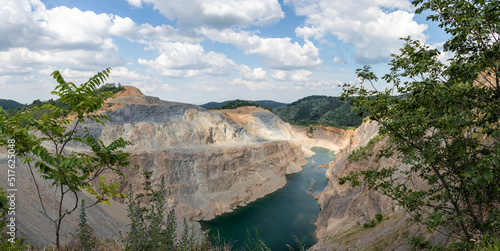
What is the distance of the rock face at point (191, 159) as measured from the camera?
40.6 m

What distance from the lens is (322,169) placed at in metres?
67.1

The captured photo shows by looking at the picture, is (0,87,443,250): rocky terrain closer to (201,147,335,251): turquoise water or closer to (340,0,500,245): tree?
(201,147,335,251): turquoise water

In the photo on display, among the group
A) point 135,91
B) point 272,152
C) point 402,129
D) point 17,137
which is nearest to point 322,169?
point 272,152

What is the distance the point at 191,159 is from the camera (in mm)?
47000

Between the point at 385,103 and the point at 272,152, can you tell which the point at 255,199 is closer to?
the point at 272,152

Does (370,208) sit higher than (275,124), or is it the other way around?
(275,124)

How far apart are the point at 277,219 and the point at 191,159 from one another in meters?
18.3

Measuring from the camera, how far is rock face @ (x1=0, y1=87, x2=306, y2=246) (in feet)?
133

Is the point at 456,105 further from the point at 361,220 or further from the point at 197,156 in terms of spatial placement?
the point at 197,156

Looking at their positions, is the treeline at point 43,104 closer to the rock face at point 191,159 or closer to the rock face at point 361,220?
the rock face at point 191,159

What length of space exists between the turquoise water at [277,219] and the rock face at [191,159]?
98.1 inches

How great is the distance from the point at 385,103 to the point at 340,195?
105ft

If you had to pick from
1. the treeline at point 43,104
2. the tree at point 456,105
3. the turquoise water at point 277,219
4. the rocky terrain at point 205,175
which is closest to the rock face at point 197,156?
the rocky terrain at point 205,175

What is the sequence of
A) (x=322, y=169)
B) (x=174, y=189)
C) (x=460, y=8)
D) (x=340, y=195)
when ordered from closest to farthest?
(x=460, y=8) → (x=340, y=195) → (x=174, y=189) → (x=322, y=169)
